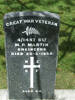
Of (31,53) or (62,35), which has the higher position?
(31,53)

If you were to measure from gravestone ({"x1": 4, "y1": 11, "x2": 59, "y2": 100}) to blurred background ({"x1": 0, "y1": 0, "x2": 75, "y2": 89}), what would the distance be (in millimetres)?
984

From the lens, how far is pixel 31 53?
4020 millimetres

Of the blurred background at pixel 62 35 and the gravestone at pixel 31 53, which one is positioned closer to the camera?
the gravestone at pixel 31 53

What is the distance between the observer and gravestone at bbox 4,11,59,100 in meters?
3.73

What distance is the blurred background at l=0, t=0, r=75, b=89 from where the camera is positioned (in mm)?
5562

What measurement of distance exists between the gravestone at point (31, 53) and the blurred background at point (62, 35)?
3.23 ft

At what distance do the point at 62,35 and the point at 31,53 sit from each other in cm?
326

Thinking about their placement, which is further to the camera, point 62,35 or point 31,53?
point 62,35

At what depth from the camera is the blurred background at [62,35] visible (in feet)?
18.2

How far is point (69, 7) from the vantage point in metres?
8.99

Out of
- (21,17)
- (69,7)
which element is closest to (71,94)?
(21,17)

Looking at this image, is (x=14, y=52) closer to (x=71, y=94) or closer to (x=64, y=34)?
(x=71, y=94)

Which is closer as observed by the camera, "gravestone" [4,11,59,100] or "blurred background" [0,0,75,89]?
"gravestone" [4,11,59,100]

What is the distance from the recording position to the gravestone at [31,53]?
3729mm
